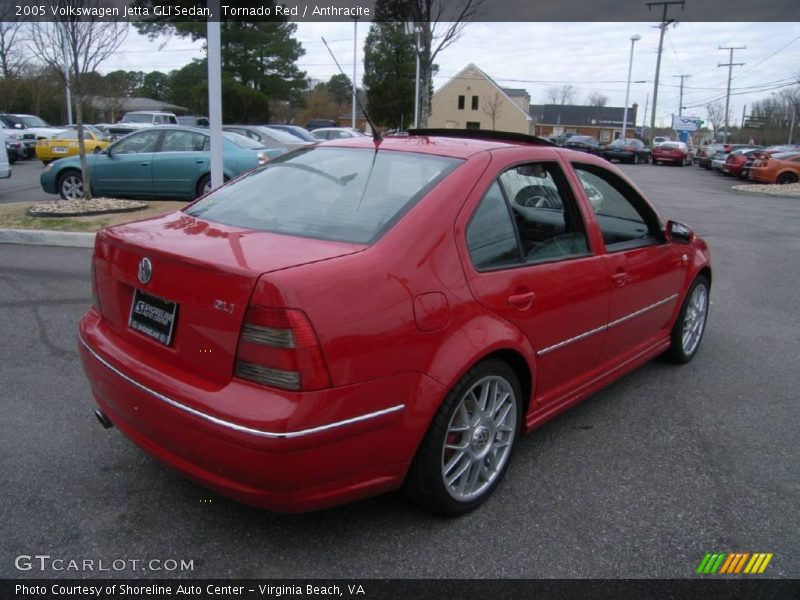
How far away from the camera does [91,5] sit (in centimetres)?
977

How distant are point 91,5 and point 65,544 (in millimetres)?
9512

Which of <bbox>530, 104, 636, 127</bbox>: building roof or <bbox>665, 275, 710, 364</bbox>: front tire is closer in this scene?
<bbox>665, 275, 710, 364</bbox>: front tire

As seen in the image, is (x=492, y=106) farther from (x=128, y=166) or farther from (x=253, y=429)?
A: (x=253, y=429)

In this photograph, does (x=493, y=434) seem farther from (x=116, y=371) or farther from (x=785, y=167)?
(x=785, y=167)

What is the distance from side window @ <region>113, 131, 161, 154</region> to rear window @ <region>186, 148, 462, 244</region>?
8.74 m

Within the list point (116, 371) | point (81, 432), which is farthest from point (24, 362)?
point (116, 371)

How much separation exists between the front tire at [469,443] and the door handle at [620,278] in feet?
3.30

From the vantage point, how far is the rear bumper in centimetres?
224

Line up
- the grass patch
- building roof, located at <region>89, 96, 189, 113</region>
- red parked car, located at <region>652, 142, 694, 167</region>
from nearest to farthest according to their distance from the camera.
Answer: the grass patch → red parked car, located at <region>652, 142, 694, 167</region> → building roof, located at <region>89, 96, 189, 113</region>

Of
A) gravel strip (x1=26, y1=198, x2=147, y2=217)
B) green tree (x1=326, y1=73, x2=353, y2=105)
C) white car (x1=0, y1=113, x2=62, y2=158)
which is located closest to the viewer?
gravel strip (x1=26, y1=198, x2=147, y2=217)

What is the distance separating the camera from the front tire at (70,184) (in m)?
11.6

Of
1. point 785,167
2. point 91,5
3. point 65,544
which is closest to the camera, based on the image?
point 65,544
